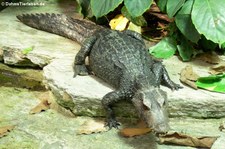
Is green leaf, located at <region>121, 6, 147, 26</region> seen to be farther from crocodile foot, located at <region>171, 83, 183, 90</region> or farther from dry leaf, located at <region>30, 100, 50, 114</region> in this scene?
dry leaf, located at <region>30, 100, 50, 114</region>

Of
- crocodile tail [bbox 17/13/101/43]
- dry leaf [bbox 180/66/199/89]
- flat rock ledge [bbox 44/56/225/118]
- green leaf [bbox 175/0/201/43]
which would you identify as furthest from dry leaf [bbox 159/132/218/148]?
crocodile tail [bbox 17/13/101/43]

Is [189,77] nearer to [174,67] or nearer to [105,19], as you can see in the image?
[174,67]

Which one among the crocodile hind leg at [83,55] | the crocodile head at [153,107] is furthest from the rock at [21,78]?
the crocodile head at [153,107]

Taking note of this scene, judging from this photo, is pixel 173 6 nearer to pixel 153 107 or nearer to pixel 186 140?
pixel 153 107

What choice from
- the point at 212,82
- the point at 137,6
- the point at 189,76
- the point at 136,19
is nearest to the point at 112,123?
the point at 189,76

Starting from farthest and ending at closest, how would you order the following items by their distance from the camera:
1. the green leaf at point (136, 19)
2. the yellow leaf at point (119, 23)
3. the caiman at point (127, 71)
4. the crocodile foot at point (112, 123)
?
the yellow leaf at point (119, 23), the green leaf at point (136, 19), the crocodile foot at point (112, 123), the caiman at point (127, 71)

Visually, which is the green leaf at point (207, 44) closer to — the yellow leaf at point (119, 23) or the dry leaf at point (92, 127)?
the yellow leaf at point (119, 23)

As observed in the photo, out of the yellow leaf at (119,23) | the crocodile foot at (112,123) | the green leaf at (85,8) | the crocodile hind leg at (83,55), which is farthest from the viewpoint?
the green leaf at (85,8)
